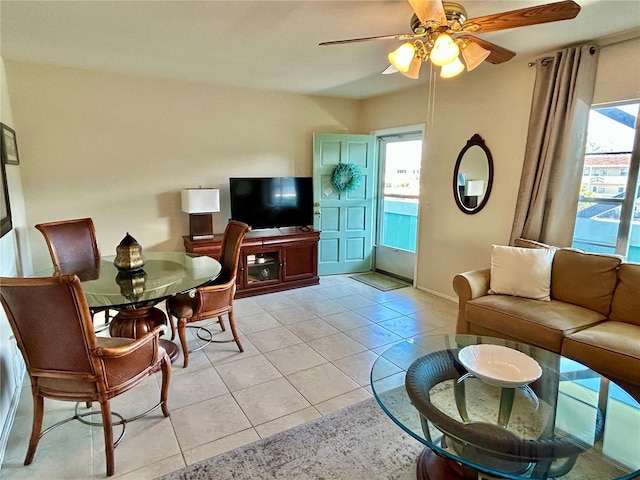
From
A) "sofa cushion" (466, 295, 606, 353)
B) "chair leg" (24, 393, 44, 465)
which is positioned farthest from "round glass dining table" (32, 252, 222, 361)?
"sofa cushion" (466, 295, 606, 353)

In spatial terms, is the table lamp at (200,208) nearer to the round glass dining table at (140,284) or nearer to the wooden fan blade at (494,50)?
the round glass dining table at (140,284)

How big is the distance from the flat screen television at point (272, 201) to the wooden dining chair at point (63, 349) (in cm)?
276

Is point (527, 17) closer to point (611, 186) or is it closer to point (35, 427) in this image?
point (611, 186)

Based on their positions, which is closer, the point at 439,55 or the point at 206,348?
the point at 439,55

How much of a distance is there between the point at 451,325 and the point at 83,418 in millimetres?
3054

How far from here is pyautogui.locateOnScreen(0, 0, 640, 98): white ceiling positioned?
7.74 feet

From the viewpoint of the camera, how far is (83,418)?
224 cm

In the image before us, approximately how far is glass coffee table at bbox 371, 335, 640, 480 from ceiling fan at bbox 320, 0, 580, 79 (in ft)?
5.47

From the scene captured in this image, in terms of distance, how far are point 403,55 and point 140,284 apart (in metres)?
2.17

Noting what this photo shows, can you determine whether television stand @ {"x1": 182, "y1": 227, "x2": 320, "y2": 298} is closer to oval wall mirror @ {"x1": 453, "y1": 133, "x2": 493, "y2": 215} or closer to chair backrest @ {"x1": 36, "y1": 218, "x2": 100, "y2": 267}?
chair backrest @ {"x1": 36, "y1": 218, "x2": 100, "y2": 267}

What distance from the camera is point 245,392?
2.54 meters

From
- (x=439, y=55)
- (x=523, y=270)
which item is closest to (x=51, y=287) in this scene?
(x=439, y=55)

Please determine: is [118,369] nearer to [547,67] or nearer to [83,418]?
[83,418]

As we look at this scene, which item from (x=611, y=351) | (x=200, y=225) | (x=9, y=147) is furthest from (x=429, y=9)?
(x=9, y=147)
